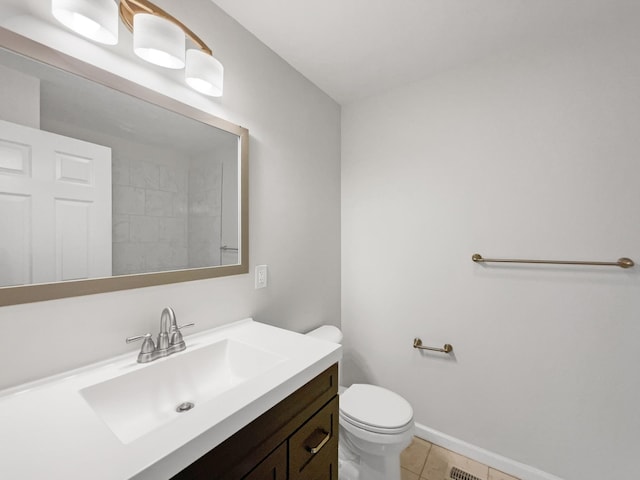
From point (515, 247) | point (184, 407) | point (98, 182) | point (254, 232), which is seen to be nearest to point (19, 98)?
point (98, 182)

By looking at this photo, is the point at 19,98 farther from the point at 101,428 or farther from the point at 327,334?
the point at 327,334

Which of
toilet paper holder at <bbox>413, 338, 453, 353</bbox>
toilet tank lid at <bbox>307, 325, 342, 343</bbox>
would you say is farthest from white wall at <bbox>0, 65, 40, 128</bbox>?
toilet paper holder at <bbox>413, 338, 453, 353</bbox>

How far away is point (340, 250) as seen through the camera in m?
2.13

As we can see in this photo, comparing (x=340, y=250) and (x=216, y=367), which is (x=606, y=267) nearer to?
(x=340, y=250)

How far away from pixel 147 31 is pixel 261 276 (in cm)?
106

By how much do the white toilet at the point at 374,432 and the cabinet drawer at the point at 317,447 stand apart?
292mm

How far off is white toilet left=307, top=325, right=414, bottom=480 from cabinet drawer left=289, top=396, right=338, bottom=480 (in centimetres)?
29

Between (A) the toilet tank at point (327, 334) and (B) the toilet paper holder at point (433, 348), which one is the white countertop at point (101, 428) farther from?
(B) the toilet paper holder at point (433, 348)

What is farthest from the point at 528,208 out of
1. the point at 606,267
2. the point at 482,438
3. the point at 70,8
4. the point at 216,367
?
the point at 70,8

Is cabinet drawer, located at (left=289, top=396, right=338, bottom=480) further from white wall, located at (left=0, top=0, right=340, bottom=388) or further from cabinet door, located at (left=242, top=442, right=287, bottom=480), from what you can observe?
white wall, located at (left=0, top=0, right=340, bottom=388)

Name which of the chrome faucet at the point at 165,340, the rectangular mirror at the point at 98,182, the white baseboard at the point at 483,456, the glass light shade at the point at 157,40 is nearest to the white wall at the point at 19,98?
the rectangular mirror at the point at 98,182

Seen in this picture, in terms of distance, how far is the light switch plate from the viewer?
1.42 meters

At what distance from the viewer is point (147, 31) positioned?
2.88ft

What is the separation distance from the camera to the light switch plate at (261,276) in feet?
4.66
